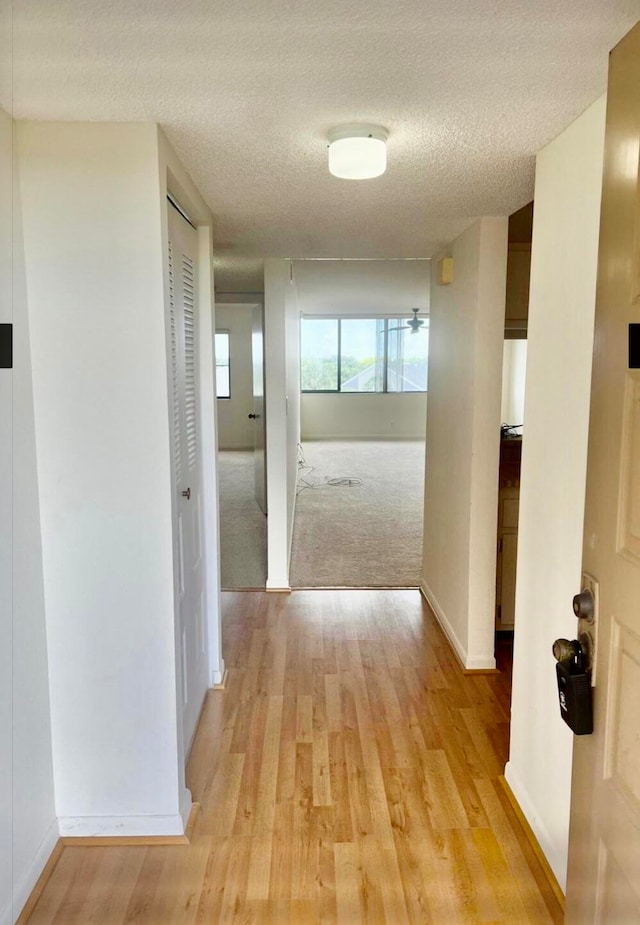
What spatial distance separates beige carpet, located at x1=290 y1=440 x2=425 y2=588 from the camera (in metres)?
4.41

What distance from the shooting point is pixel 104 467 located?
1789 mm

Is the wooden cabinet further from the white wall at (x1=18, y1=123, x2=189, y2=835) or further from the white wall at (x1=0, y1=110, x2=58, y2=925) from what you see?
the white wall at (x1=0, y1=110, x2=58, y2=925)

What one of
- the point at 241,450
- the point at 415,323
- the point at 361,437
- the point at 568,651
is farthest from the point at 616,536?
the point at 361,437

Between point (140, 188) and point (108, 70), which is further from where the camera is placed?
point (140, 188)

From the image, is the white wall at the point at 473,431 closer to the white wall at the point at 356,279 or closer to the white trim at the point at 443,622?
the white trim at the point at 443,622

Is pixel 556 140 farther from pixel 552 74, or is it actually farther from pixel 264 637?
pixel 264 637

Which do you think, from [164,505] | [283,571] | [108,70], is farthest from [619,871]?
[283,571]

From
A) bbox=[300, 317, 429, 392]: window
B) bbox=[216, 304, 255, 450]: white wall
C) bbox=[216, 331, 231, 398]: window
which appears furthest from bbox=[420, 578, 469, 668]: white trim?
bbox=[300, 317, 429, 392]: window

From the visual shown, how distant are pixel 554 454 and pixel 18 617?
1.56m

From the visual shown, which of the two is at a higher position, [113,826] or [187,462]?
[187,462]

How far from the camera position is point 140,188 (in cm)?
171

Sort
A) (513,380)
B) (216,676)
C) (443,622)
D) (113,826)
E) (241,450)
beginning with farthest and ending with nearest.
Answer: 1. (241,450)
2. (513,380)
3. (443,622)
4. (216,676)
5. (113,826)

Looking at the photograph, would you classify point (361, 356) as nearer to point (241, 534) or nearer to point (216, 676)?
point (241, 534)

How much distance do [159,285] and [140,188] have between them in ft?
0.87
